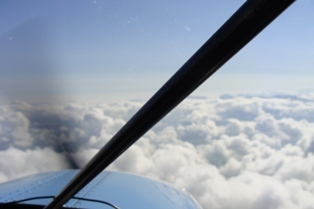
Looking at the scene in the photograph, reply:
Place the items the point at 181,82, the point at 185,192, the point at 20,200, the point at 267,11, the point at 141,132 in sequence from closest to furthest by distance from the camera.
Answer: the point at 267,11 → the point at 181,82 → the point at 141,132 → the point at 20,200 → the point at 185,192

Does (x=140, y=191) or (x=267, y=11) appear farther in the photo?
(x=140, y=191)

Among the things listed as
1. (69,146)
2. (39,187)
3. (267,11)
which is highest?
(69,146)

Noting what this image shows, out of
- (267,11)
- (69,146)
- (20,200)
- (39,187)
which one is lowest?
(267,11)

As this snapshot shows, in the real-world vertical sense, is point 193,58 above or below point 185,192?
below

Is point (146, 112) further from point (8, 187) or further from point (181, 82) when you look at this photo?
point (8, 187)

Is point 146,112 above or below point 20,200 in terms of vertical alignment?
below

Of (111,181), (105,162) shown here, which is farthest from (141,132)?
(111,181)

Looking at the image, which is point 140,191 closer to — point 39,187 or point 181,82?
point 39,187

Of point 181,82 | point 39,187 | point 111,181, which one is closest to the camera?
point 181,82

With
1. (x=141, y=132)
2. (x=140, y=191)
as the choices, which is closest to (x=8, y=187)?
(x=140, y=191)
